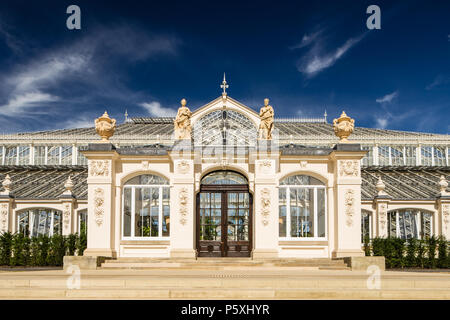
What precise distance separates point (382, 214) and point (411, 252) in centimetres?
902

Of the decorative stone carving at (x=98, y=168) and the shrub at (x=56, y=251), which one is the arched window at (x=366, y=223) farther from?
the shrub at (x=56, y=251)

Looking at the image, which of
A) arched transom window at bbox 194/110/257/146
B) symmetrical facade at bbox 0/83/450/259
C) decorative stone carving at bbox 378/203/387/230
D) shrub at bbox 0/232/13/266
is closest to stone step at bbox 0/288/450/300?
symmetrical facade at bbox 0/83/450/259

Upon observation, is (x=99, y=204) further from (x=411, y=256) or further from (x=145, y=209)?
(x=411, y=256)

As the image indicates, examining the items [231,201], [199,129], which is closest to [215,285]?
[231,201]

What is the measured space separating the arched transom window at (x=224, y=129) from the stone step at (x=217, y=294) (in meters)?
27.1

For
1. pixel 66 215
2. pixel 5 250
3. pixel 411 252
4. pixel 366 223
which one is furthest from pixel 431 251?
pixel 66 215

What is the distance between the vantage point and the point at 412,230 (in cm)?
2980

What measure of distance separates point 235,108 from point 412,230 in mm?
18420

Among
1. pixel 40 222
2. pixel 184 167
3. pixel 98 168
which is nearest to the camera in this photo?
pixel 98 168

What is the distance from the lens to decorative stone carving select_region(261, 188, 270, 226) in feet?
63.8

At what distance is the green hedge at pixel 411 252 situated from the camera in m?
20.0

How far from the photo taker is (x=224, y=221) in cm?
2048

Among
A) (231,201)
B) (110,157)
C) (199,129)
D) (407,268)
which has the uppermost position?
(199,129)
